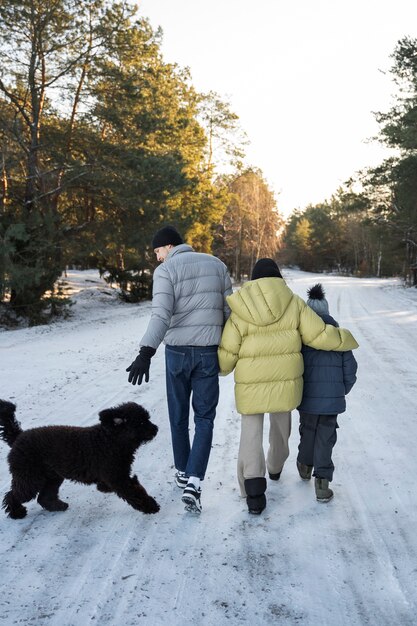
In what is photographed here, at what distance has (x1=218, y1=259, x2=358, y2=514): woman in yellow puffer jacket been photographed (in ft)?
11.5

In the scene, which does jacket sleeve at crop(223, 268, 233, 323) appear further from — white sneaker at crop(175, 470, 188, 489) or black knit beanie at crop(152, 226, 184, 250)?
white sneaker at crop(175, 470, 188, 489)

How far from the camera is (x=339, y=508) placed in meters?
3.58

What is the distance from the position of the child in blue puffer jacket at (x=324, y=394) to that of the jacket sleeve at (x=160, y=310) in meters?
1.12

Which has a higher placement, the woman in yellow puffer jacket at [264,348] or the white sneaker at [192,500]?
the woman in yellow puffer jacket at [264,348]

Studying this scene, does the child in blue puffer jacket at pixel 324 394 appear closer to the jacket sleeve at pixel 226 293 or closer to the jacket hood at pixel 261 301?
the jacket hood at pixel 261 301

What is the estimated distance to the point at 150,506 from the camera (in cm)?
349

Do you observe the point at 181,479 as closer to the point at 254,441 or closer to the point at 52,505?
the point at 254,441

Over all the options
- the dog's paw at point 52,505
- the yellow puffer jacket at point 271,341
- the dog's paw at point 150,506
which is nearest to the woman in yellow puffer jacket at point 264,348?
the yellow puffer jacket at point 271,341

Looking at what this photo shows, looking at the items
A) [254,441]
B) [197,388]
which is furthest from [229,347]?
[254,441]

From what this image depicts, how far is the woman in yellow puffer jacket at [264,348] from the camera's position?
3.49 metres

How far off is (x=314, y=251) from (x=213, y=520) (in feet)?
302

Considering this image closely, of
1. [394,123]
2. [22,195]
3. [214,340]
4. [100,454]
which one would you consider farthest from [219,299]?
[394,123]

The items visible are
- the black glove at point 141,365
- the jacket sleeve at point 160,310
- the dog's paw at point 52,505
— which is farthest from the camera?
the dog's paw at point 52,505

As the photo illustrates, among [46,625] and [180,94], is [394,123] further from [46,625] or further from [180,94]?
[46,625]
